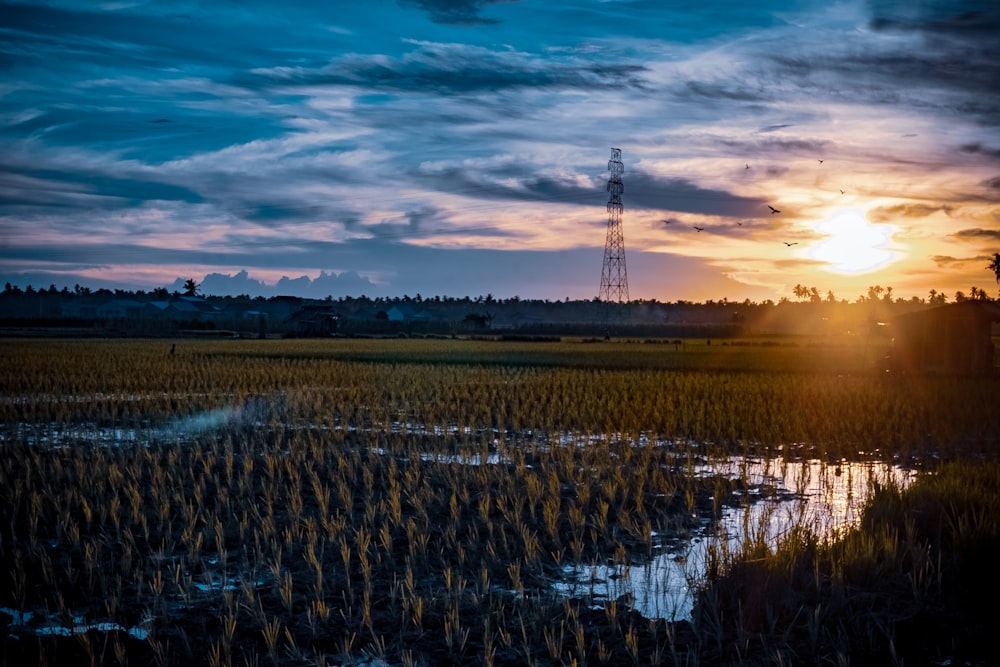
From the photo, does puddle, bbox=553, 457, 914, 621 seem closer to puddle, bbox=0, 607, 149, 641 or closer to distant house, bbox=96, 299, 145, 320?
puddle, bbox=0, 607, 149, 641

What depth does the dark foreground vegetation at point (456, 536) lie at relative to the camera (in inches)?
215

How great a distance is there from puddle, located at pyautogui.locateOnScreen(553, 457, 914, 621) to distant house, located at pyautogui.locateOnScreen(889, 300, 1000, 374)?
1825 cm

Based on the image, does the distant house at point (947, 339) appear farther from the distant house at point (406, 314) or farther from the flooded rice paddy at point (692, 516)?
the distant house at point (406, 314)

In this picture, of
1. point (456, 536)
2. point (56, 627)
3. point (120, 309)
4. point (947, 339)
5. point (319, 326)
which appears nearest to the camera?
point (56, 627)

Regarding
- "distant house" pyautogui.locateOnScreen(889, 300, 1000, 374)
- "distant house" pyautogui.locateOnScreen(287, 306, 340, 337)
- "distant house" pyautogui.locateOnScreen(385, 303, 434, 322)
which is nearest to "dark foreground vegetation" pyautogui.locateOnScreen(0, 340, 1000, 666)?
"distant house" pyautogui.locateOnScreen(889, 300, 1000, 374)

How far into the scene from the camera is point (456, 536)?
26.1 ft

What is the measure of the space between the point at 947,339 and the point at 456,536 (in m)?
25.2

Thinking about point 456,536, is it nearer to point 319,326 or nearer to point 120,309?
point 319,326

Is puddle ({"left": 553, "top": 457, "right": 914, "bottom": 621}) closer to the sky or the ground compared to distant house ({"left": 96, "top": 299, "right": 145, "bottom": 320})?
closer to the ground

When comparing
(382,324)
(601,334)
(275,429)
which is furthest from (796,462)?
(382,324)

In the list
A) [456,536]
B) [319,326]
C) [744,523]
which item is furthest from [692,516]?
[319,326]

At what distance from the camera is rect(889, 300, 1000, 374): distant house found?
89.6 feet

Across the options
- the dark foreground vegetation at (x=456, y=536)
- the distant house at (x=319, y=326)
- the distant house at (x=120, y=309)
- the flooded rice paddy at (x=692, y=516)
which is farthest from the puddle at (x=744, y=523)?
the distant house at (x=120, y=309)

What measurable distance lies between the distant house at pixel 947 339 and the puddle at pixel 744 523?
59.9 ft
